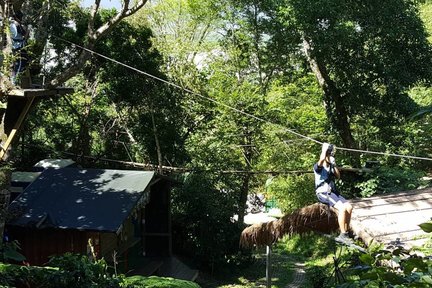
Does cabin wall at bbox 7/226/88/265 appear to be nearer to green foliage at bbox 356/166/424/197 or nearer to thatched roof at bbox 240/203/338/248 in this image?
thatched roof at bbox 240/203/338/248

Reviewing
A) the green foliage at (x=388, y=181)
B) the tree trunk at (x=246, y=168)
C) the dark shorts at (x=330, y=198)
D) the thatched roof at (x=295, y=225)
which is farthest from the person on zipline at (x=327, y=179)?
the tree trunk at (x=246, y=168)

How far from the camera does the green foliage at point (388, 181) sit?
10085mm

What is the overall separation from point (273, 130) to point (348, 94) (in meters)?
3.07

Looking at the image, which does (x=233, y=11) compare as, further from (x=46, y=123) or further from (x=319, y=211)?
(x=319, y=211)

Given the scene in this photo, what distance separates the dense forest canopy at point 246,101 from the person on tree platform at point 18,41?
2.27 meters

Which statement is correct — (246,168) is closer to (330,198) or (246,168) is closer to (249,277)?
(249,277)

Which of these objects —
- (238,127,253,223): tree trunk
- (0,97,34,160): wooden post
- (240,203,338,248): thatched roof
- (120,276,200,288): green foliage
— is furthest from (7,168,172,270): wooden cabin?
(238,127,253,223): tree trunk

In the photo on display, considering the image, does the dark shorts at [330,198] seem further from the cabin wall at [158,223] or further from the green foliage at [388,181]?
the cabin wall at [158,223]

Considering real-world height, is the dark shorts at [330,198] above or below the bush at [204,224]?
above

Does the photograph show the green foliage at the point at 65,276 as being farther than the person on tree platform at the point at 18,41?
No

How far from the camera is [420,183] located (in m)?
10.3

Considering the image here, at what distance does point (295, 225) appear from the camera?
22.7 feet

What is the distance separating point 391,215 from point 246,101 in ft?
31.7

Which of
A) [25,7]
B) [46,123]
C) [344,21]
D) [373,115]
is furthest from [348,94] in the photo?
[46,123]
